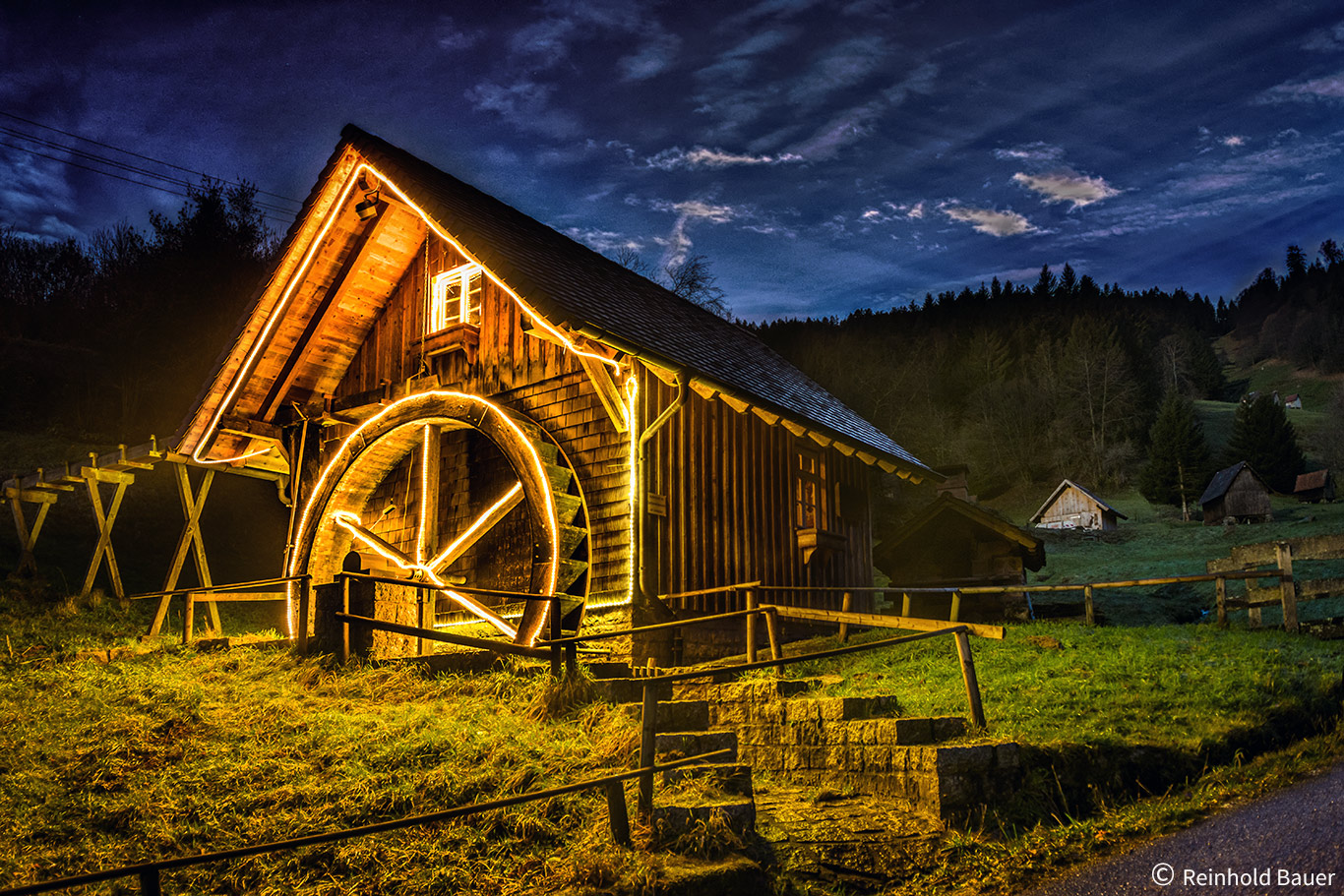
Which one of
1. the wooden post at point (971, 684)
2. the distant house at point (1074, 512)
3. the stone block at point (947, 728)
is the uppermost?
the distant house at point (1074, 512)

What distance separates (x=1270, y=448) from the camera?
52781 millimetres

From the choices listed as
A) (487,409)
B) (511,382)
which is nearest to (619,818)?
(487,409)

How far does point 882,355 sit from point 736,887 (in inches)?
2407

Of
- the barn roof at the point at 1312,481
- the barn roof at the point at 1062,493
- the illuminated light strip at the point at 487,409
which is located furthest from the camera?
the barn roof at the point at 1312,481

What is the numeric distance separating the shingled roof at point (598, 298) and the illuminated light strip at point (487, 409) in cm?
164

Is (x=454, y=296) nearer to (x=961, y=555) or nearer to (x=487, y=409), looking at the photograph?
(x=487, y=409)

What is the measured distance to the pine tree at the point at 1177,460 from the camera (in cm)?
4953

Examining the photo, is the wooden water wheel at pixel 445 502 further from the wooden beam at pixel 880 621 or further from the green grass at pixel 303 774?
the green grass at pixel 303 774

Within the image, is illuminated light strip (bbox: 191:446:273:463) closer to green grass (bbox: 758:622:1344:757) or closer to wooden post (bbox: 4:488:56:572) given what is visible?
wooden post (bbox: 4:488:56:572)

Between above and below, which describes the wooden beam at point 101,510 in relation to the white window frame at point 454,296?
below

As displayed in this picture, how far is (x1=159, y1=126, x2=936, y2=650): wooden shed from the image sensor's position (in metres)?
10.6

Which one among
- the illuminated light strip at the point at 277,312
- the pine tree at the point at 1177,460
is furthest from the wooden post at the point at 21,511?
the pine tree at the point at 1177,460

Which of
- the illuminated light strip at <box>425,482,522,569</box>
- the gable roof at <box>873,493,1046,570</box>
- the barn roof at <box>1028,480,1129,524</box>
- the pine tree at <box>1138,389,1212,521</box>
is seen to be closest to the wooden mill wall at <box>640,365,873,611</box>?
the illuminated light strip at <box>425,482,522,569</box>

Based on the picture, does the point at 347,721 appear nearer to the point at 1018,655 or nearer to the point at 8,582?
the point at 1018,655
